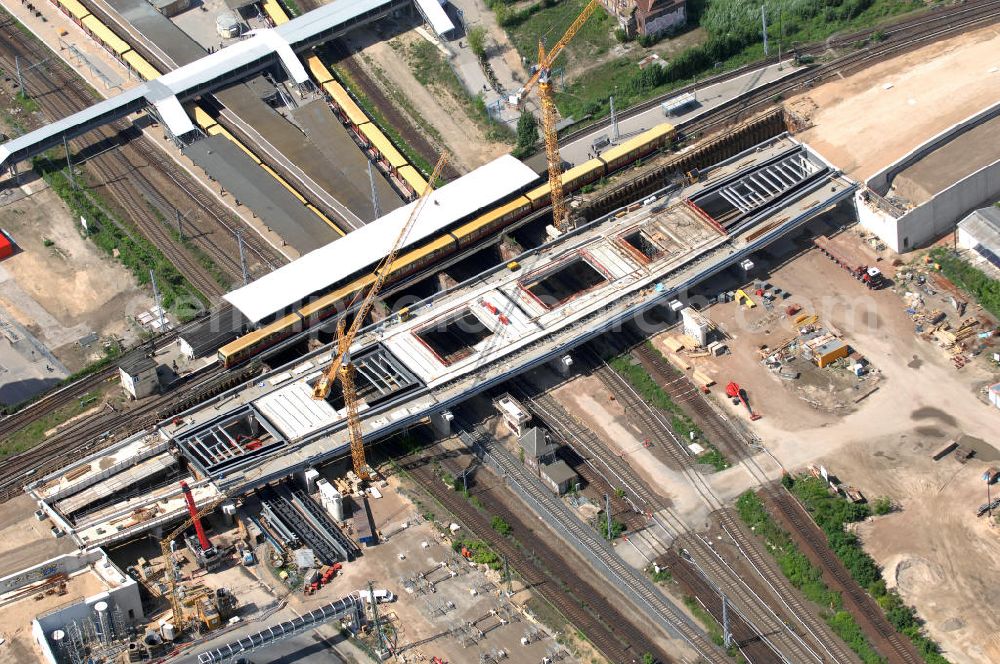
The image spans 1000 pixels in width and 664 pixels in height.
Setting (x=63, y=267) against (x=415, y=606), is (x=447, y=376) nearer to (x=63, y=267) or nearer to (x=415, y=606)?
(x=415, y=606)

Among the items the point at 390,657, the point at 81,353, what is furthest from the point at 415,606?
the point at 81,353

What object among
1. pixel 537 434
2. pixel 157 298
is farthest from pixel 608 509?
pixel 157 298

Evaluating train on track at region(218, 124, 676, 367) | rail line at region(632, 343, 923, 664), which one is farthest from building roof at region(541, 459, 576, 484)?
train on track at region(218, 124, 676, 367)

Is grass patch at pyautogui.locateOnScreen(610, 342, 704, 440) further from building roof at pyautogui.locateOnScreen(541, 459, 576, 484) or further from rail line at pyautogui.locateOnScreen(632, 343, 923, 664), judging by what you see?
building roof at pyautogui.locateOnScreen(541, 459, 576, 484)

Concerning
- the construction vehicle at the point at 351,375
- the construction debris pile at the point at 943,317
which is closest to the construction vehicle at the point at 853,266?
the construction debris pile at the point at 943,317

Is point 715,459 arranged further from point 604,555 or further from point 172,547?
point 172,547

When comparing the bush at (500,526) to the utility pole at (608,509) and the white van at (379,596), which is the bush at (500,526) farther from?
the white van at (379,596)
